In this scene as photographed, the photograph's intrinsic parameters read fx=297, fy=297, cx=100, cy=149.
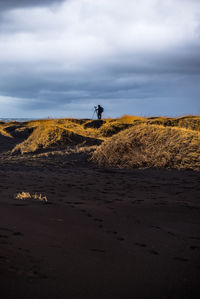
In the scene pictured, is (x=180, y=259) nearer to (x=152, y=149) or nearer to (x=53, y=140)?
(x=152, y=149)

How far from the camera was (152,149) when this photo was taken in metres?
12.3

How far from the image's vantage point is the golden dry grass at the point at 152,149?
1125 centimetres

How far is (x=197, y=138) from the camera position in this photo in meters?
12.2

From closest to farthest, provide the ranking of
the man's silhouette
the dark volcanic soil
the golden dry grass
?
the dark volcanic soil → the golden dry grass → the man's silhouette

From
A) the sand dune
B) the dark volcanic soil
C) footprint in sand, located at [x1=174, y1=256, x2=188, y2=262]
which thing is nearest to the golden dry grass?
the sand dune

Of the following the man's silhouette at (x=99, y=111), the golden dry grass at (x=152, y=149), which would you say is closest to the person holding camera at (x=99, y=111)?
the man's silhouette at (x=99, y=111)

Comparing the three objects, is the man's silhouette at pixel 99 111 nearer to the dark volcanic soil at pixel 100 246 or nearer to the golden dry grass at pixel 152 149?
the golden dry grass at pixel 152 149

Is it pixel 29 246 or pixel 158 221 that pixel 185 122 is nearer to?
pixel 158 221

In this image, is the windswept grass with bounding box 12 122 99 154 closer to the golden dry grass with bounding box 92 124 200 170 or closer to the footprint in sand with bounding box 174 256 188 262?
the golden dry grass with bounding box 92 124 200 170

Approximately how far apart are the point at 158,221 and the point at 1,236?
7.62ft

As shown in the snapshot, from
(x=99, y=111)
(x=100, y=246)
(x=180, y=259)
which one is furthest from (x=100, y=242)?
(x=99, y=111)

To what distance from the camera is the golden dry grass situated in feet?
36.9

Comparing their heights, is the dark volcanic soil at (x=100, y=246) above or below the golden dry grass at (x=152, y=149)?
below

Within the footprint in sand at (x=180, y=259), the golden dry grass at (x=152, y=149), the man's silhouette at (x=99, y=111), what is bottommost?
the footprint in sand at (x=180, y=259)
